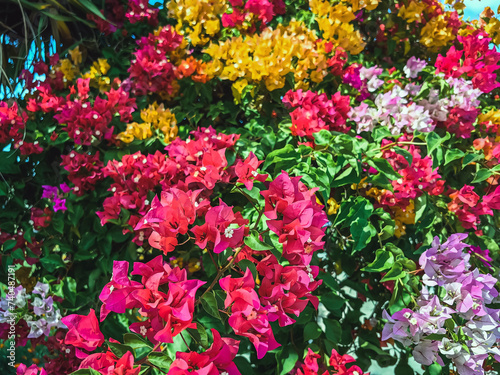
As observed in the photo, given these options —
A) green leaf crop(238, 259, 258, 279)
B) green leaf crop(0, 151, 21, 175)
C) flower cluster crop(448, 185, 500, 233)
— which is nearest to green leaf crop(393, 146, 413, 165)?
flower cluster crop(448, 185, 500, 233)

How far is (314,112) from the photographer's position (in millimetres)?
1317

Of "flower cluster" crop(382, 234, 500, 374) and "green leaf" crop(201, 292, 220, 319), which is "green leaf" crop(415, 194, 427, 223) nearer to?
"flower cluster" crop(382, 234, 500, 374)

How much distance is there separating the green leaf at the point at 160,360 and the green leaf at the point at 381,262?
62cm

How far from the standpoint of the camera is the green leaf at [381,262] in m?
1.12

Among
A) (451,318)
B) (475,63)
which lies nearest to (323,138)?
(451,318)

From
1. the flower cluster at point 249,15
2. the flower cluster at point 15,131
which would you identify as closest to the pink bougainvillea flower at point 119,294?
the flower cluster at point 15,131

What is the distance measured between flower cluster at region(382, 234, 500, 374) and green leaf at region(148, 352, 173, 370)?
0.61 meters

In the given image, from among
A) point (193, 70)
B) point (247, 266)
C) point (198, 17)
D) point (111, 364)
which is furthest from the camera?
point (198, 17)

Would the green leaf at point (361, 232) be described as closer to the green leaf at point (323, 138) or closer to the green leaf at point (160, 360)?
the green leaf at point (323, 138)

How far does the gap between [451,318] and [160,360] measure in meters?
0.73

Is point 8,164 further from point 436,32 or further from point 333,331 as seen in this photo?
point 436,32

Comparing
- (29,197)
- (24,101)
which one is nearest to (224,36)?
(24,101)

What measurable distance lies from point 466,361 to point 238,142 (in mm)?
870

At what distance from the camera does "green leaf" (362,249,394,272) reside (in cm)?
112
